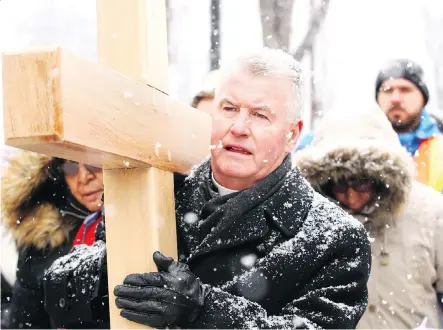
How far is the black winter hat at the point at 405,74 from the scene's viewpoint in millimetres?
4480

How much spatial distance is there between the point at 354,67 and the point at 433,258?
8.80 meters

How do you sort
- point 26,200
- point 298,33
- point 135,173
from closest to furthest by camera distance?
point 135,173, point 26,200, point 298,33

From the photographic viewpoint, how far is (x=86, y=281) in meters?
2.27

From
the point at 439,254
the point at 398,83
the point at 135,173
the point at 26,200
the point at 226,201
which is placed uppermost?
the point at 135,173

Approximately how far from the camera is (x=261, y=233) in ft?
7.27

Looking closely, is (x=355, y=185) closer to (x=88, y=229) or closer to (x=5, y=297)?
(x=88, y=229)

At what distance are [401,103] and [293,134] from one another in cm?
222

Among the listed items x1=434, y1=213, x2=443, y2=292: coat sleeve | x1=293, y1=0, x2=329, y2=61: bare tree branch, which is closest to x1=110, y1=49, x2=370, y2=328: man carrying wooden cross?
x1=434, y1=213, x2=443, y2=292: coat sleeve

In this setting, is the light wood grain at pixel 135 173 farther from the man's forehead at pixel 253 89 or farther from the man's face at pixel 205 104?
the man's face at pixel 205 104

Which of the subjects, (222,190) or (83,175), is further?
(83,175)

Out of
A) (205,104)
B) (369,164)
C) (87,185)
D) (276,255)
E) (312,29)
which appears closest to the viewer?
(276,255)

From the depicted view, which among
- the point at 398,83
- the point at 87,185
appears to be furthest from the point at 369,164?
the point at 87,185

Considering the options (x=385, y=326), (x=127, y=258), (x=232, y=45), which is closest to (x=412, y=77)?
(x=385, y=326)

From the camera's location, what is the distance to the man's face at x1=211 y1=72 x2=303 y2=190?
2117 millimetres
